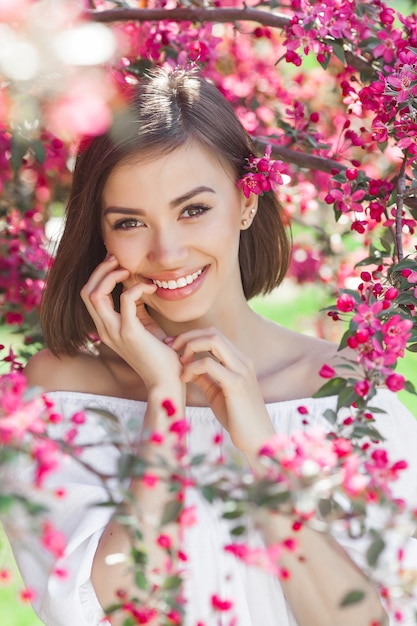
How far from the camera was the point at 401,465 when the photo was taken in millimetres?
1473

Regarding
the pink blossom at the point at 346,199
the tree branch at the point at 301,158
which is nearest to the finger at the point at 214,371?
the pink blossom at the point at 346,199

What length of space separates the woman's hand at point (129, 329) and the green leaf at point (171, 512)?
76 centimetres

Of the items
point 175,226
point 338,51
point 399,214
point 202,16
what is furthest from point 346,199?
point 202,16

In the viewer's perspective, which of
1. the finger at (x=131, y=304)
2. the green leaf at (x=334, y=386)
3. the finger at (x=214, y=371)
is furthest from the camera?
the finger at (x=131, y=304)

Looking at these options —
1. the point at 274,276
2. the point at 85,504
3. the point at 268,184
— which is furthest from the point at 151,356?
the point at 274,276

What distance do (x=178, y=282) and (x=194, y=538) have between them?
58 centimetres

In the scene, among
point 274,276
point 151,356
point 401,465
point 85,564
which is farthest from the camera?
point 274,276

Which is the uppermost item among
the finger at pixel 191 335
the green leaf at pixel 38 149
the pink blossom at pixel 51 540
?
the green leaf at pixel 38 149

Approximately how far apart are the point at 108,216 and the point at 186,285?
0.24 meters

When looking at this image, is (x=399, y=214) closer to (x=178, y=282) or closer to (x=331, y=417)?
(x=178, y=282)

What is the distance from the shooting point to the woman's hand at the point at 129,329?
6.84 feet

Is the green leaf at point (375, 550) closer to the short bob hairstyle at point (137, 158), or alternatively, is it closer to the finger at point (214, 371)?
the finger at point (214, 371)

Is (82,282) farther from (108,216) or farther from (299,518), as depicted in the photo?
(299,518)

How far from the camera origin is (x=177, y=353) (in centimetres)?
219
